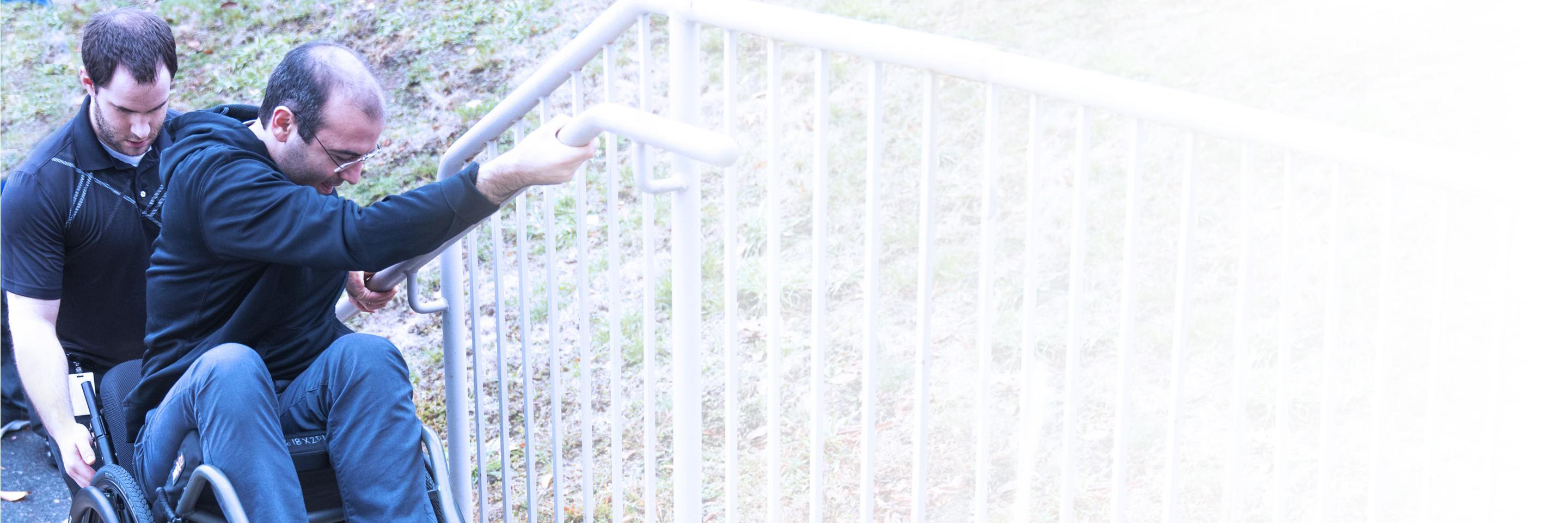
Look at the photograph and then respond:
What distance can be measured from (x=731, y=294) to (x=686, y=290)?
0.08 metres

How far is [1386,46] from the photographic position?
571 centimetres

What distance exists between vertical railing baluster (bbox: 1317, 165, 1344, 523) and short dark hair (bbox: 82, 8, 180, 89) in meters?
2.76

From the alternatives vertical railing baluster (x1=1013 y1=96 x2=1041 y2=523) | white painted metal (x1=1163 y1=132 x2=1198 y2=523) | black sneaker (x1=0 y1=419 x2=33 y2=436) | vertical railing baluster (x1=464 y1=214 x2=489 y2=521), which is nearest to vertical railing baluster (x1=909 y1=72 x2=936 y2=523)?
vertical railing baluster (x1=1013 y1=96 x2=1041 y2=523)

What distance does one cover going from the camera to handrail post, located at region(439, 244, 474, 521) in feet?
8.91

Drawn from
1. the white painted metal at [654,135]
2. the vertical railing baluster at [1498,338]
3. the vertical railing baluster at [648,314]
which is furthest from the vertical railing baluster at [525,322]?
the vertical railing baluster at [1498,338]

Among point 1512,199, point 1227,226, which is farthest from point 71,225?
point 1227,226

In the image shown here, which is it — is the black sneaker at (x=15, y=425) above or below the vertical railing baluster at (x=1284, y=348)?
below

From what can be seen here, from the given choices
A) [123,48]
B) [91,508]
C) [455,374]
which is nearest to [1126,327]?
[455,374]

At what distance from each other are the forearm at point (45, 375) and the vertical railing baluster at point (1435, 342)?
109 inches

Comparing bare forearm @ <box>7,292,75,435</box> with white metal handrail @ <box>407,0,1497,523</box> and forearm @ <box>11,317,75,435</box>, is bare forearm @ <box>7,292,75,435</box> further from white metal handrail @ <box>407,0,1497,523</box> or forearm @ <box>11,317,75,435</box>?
white metal handrail @ <box>407,0,1497,523</box>

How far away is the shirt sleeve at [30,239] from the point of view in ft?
9.46

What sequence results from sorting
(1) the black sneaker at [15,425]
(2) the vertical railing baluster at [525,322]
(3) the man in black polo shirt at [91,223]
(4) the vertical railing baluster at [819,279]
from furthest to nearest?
1. (1) the black sneaker at [15,425]
2. (3) the man in black polo shirt at [91,223]
3. (2) the vertical railing baluster at [525,322]
4. (4) the vertical railing baluster at [819,279]

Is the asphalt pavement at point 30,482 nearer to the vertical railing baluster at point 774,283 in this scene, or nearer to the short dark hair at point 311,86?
the short dark hair at point 311,86

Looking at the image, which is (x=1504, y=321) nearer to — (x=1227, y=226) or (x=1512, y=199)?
(x=1512, y=199)
